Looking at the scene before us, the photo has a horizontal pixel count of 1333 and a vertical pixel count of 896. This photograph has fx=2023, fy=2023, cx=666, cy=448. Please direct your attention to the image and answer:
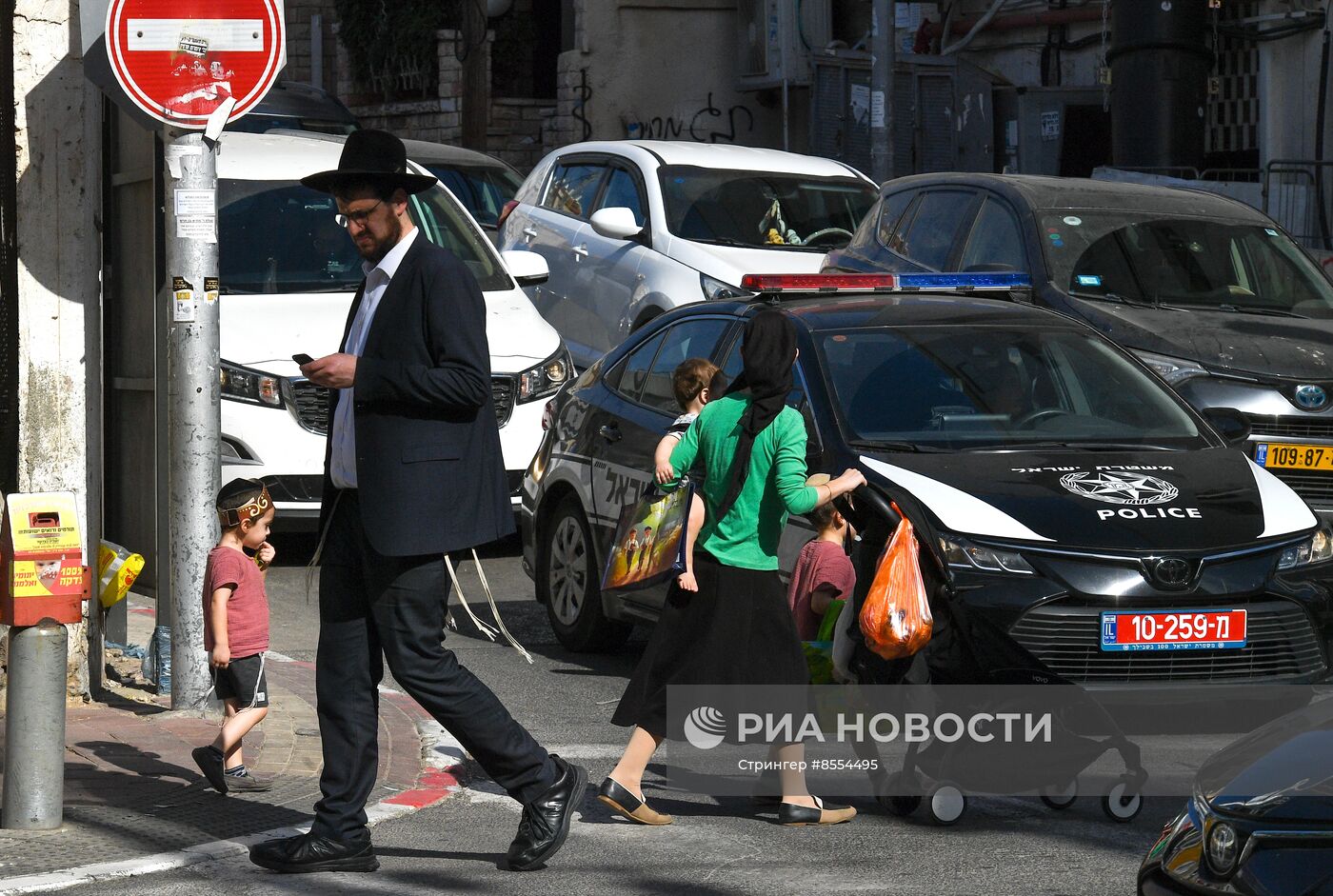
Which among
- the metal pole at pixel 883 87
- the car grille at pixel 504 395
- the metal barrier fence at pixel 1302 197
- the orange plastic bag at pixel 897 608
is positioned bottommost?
the orange plastic bag at pixel 897 608

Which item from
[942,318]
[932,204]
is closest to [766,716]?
[942,318]

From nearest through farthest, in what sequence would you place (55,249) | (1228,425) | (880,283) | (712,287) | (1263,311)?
(55,249), (1228,425), (880,283), (1263,311), (712,287)

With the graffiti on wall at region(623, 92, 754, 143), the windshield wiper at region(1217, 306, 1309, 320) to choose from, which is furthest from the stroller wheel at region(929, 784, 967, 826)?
the graffiti on wall at region(623, 92, 754, 143)

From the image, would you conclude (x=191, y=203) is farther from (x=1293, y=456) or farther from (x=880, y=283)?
(x=1293, y=456)

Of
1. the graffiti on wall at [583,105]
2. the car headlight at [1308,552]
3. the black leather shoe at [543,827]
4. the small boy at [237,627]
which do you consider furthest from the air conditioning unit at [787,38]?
the black leather shoe at [543,827]

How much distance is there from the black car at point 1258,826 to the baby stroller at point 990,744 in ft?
5.67

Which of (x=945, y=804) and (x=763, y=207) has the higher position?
(x=763, y=207)

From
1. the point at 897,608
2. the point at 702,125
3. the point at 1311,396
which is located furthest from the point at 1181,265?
the point at 702,125

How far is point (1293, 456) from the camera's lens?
9797mm

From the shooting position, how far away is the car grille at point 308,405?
1029 centimetres

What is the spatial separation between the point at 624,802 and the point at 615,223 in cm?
772

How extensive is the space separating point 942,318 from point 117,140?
3366mm

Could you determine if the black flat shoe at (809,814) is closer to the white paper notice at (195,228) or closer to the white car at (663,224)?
the white paper notice at (195,228)

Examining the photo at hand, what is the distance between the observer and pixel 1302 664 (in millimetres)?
6488
